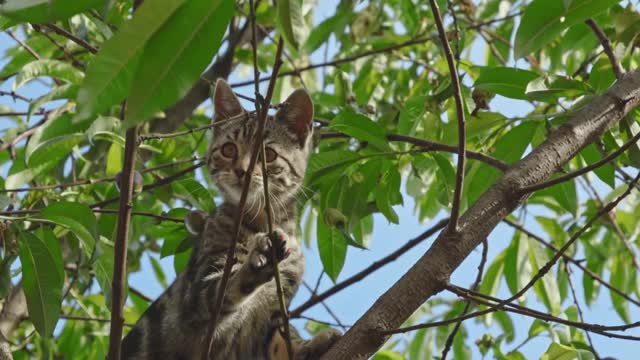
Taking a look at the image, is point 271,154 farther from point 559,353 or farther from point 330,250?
point 559,353

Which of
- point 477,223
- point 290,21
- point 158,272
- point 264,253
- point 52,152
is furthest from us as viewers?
point 158,272

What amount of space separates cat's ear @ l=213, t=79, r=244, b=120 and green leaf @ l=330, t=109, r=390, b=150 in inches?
39.6

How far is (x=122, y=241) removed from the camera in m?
1.86

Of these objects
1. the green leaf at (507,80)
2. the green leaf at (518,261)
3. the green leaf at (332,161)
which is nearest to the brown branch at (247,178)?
the green leaf at (332,161)

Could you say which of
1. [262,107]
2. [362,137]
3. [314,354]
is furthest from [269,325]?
[262,107]

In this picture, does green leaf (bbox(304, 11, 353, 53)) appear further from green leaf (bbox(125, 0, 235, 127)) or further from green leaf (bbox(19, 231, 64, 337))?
green leaf (bbox(125, 0, 235, 127))

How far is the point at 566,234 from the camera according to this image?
4305mm

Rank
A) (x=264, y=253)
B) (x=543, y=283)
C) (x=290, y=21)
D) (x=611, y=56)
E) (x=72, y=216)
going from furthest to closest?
(x=543, y=283), (x=611, y=56), (x=264, y=253), (x=72, y=216), (x=290, y=21)

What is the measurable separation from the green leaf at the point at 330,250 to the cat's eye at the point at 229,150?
730 mm

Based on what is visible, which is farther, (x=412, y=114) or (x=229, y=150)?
(x=229, y=150)

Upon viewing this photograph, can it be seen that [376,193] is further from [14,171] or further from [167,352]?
[14,171]

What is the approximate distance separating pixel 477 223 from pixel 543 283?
72.8 inches

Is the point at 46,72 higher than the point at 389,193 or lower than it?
higher

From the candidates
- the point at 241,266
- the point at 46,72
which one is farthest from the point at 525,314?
the point at 46,72
